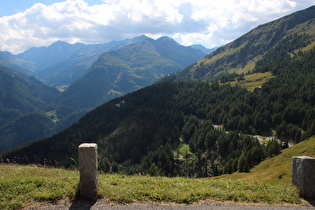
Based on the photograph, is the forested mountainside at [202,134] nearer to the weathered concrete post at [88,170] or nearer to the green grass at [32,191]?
the green grass at [32,191]

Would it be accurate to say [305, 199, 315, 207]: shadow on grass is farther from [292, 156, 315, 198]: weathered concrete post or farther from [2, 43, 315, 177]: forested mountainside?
[2, 43, 315, 177]: forested mountainside

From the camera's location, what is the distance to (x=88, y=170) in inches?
364

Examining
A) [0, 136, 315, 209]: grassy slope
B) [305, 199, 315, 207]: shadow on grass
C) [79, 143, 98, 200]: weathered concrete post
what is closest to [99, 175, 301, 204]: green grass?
[0, 136, 315, 209]: grassy slope

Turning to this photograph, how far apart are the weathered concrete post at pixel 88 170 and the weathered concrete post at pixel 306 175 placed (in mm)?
10917

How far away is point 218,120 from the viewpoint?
568ft

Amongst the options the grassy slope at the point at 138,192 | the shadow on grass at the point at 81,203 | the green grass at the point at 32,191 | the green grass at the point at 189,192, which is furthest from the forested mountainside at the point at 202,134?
the shadow on grass at the point at 81,203

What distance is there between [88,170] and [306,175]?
1150 cm

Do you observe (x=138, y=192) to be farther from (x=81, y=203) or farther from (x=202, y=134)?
(x=202, y=134)

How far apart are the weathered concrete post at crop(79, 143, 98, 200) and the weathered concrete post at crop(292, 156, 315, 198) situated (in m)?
10.9

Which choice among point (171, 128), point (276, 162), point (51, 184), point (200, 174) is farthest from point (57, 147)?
point (51, 184)

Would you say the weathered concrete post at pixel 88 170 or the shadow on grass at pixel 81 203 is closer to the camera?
the shadow on grass at pixel 81 203

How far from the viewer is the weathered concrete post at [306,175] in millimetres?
9461

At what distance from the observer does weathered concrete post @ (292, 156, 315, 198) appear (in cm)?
946

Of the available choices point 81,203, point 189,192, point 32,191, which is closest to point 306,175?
point 189,192
